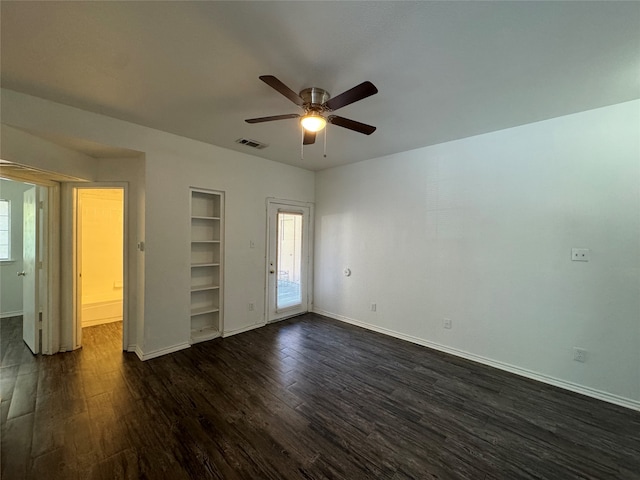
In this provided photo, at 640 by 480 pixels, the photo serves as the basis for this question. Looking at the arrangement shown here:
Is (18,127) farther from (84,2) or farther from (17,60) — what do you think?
(84,2)

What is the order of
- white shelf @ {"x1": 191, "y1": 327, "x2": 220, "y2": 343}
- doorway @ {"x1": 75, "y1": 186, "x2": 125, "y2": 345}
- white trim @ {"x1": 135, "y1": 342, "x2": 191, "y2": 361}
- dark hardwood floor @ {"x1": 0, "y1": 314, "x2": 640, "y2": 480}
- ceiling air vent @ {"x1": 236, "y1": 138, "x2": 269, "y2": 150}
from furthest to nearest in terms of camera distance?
doorway @ {"x1": 75, "y1": 186, "x2": 125, "y2": 345} → white shelf @ {"x1": 191, "y1": 327, "x2": 220, "y2": 343} → ceiling air vent @ {"x1": 236, "y1": 138, "x2": 269, "y2": 150} → white trim @ {"x1": 135, "y1": 342, "x2": 191, "y2": 361} → dark hardwood floor @ {"x1": 0, "y1": 314, "x2": 640, "y2": 480}

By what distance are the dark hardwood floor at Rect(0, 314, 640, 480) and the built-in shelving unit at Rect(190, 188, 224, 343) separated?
625 mm

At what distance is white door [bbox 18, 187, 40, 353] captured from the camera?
3.12m

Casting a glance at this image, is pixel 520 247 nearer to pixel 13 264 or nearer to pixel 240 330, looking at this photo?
pixel 240 330

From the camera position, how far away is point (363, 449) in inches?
72.6

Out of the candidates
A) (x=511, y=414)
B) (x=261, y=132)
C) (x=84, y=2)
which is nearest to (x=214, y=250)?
(x=261, y=132)

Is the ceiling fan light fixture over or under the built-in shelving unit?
over

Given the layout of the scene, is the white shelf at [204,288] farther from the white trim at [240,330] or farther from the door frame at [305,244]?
the door frame at [305,244]

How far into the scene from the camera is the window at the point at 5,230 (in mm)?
4371

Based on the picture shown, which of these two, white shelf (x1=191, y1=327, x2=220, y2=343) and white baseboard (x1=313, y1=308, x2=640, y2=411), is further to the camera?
white shelf (x1=191, y1=327, x2=220, y2=343)

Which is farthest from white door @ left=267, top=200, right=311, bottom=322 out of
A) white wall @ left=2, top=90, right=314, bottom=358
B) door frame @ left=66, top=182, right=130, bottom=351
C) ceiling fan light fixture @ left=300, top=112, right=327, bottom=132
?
ceiling fan light fixture @ left=300, top=112, right=327, bottom=132

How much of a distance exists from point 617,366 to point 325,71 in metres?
3.82

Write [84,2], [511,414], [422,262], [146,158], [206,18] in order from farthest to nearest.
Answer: [422,262] < [146,158] < [511,414] < [206,18] < [84,2]

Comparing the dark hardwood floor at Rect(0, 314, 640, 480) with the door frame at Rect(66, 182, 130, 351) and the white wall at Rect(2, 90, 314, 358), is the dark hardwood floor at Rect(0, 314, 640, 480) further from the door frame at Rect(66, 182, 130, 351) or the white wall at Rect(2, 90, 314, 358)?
the white wall at Rect(2, 90, 314, 358)
